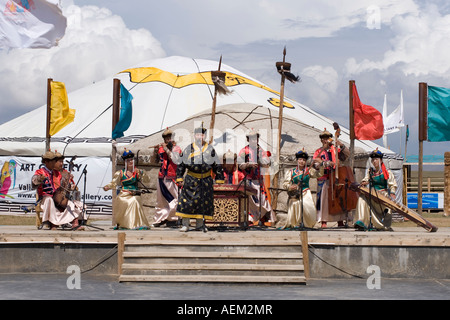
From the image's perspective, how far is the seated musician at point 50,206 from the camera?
1127 cm

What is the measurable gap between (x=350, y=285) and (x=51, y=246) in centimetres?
405

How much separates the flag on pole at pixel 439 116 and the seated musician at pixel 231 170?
3474mm

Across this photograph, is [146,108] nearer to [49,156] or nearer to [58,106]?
[58,106]

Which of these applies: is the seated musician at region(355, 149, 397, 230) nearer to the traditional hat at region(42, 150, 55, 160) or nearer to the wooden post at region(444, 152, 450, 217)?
the traditional hat at region(42, 150, 55, 160)

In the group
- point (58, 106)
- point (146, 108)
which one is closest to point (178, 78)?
point (146, 108)

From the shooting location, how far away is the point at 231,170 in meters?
12.7

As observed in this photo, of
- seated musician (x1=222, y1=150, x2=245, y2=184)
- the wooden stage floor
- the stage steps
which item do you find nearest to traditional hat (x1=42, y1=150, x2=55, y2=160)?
the wooden stage floor

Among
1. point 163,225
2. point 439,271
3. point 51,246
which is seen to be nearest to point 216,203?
point 163,225

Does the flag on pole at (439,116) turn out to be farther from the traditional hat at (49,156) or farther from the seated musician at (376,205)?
the traditional hat at (49,156)

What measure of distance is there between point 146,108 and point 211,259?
11.2m

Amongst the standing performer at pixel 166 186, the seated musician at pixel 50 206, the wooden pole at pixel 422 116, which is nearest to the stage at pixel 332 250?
the seated musician at pixel 50 206

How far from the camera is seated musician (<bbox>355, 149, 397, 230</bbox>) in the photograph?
1162cm
